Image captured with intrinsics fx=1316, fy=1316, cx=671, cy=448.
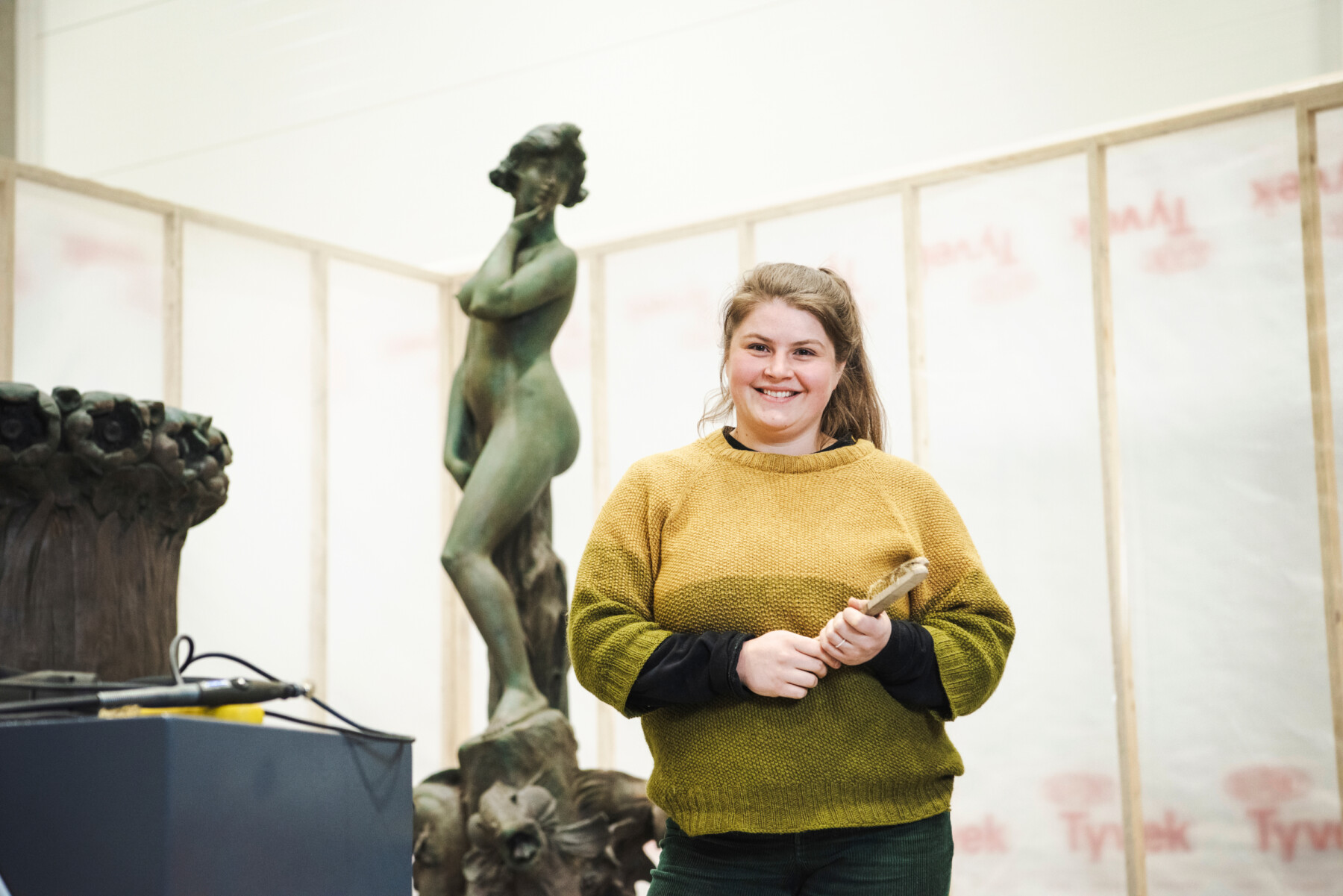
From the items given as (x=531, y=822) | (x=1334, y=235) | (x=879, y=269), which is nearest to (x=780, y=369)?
(x=531, y=822)

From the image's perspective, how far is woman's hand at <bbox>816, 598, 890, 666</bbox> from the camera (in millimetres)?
1174

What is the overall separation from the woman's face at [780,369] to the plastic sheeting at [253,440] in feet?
11.8

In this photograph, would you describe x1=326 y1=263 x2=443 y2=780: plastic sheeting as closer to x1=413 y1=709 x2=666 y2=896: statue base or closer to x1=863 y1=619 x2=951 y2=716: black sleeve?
x1=413 y1=709 x2=666 y2=896: statue base

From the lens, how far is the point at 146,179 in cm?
521

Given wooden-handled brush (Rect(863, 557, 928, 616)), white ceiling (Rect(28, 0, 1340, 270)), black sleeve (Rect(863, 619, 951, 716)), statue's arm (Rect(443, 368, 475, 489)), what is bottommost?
black sleeve (Rect(863, 619, 951, 716))

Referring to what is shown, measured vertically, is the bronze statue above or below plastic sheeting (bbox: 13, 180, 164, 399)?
below

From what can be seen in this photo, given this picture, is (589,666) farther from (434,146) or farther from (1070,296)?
(434,146)

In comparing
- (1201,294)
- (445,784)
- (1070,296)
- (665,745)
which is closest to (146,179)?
(445,784)

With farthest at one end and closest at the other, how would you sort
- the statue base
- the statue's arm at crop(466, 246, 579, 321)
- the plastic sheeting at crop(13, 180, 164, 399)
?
the plastic sheeting at crop(13, 180, 164, 399) < the statue's arm at crop(466, 246, 579, 321) < the statue base

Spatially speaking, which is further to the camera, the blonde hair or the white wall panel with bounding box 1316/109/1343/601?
the white wall panel with bounding box 1316/109/1343/601

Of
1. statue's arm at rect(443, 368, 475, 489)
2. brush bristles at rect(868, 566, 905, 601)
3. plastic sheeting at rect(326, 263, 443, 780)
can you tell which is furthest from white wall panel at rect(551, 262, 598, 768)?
brush bristles at rect(868, 566, 905, 601)

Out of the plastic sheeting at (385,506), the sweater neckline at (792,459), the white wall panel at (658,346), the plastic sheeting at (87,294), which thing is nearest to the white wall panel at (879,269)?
the white wall panel at (658,346)

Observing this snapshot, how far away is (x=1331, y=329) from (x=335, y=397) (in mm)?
3484

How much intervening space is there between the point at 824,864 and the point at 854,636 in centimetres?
24
